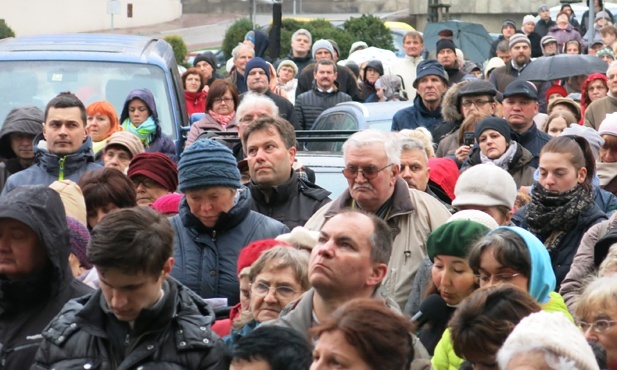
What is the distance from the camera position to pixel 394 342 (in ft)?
16.3

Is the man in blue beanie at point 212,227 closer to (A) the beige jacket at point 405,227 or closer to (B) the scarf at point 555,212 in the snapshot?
(A) the beige jacket at point 405,227

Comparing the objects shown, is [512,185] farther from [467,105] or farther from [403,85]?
[403,85]

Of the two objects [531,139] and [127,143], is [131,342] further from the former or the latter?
[531,139]

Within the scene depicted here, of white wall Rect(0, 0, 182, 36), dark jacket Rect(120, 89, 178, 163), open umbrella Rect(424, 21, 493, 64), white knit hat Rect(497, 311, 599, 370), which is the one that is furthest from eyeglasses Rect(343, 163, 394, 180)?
white wall Rect(0, 0, 182, 36)

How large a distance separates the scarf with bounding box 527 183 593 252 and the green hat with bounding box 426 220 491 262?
5.13 feet

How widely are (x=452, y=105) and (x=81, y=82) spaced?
127 inches

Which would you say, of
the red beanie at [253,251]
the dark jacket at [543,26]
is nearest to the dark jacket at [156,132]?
Answer: the red beanie at [253,251]

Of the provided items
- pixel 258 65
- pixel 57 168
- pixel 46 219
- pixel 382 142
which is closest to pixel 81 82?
pixel 258 65

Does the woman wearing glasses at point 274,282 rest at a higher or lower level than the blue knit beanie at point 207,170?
lower

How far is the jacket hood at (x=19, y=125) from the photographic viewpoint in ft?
35.5

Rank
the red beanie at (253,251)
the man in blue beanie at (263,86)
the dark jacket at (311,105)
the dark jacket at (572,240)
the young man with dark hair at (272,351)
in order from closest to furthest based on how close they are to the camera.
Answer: the young man with dark hair at (272,351), the red beanie at (253,251), the dark jacket at (572,240), the man in blue beanie at (263,86), the dark jacket at (311,105)

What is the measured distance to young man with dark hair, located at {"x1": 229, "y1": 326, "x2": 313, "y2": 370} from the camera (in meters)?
5.07

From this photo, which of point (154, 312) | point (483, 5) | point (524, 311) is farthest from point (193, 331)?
point (483, 5)

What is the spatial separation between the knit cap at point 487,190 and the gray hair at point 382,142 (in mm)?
549
